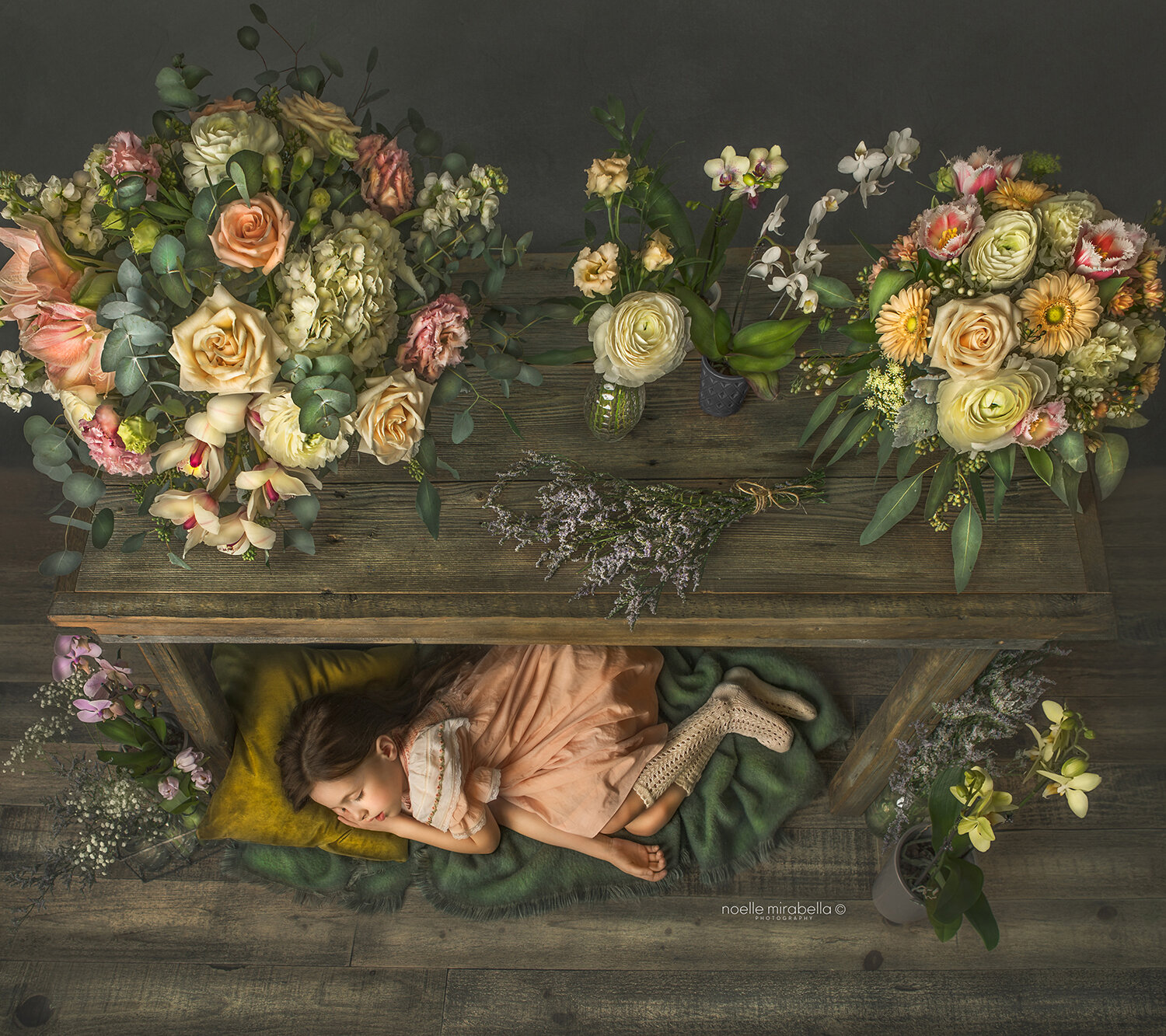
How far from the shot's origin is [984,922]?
1.62m

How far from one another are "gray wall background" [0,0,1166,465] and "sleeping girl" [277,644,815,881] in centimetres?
125

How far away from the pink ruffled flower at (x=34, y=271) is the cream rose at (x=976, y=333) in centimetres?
106

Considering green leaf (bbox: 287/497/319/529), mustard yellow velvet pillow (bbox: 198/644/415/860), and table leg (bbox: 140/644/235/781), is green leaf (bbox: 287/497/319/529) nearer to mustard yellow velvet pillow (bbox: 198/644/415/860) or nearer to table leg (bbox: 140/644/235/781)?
table leg (bbox: 140/644/235/781)

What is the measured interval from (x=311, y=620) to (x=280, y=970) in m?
0.99

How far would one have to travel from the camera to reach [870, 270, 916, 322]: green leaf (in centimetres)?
115

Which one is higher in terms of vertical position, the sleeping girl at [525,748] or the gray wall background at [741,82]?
the gray wall background at [741,82]

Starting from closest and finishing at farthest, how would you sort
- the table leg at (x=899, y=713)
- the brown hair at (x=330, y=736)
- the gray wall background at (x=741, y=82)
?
the table leg at (x=899, y=713), the brown hair at (x=330, y=736), the gray wall background at (x=741, y=82)

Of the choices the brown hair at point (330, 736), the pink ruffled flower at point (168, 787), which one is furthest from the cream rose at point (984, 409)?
the pink ruffled flower at point (168, 787)

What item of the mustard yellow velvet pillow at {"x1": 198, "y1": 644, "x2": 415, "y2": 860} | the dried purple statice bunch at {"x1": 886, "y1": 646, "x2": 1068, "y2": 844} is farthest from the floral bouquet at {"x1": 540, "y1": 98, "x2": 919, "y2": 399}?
the mustard yellow velvet pillow at {"x1": 198, "y1": 644, "x2": 415, "y2": 860}

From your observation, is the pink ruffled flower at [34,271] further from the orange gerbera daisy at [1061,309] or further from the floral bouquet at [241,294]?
the orange gerbera daisy at [1061,309]

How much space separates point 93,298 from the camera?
110 centimetres

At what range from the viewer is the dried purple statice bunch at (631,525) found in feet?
4.56

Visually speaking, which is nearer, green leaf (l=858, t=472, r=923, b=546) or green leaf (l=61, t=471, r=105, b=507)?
green leaf (l=61, t=471, r=105, b=507)

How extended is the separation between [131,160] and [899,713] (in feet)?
4.93
